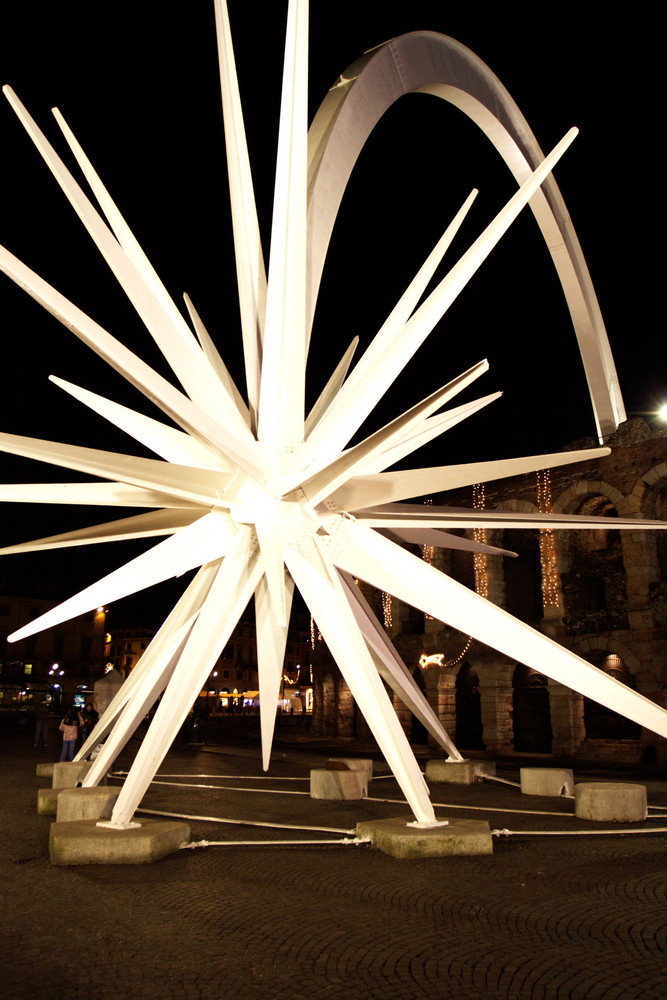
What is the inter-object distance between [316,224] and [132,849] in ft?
21.5

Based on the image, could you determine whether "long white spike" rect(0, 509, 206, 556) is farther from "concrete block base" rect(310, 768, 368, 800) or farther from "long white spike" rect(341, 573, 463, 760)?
"concrete block base" rect(310, 768, 368, 800)

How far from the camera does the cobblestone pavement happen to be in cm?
398

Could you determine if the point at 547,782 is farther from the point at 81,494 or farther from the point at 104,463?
the point at 104,463

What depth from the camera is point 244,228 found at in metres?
8.12

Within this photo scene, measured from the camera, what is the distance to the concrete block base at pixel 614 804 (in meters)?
9.44

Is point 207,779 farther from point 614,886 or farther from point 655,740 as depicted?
point 655,740

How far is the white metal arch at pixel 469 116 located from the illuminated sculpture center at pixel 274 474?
0.10m

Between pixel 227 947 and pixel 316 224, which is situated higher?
pixel 316 224

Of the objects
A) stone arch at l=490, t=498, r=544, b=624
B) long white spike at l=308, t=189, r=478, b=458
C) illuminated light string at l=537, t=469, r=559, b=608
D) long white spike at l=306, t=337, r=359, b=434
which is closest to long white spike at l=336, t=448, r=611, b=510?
long white spike at l=308, t=189, r=478, b=458

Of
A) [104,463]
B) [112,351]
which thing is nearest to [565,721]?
[104,463]

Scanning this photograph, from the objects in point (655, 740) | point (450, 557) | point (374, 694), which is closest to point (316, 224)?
point (374, 694)

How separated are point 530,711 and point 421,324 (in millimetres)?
23184

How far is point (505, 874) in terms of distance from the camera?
6457 mm

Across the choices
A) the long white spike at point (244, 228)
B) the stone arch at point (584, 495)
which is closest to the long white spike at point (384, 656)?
the long white spike at point (244, 228)
